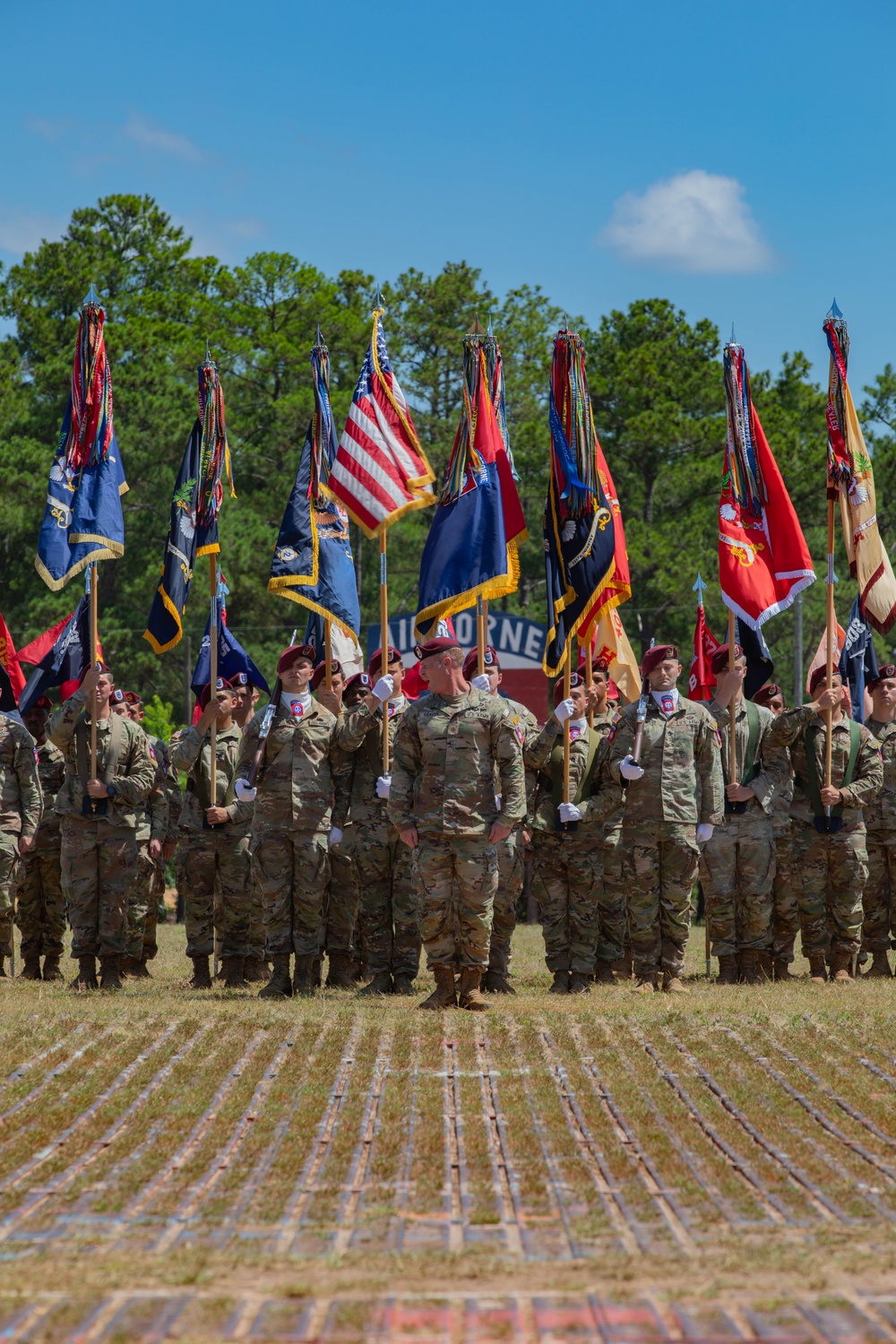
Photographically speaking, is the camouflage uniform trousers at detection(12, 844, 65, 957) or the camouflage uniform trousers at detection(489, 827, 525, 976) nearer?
the camouflage uniform trousers at detection(489, 827, 525, 976)

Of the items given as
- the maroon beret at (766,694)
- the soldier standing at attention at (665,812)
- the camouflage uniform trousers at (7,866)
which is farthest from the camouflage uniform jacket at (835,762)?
the camouflage uniform trousers at (7,866)

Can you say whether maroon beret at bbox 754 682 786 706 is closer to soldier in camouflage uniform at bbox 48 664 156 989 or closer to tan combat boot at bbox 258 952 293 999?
tan combat boot at bbox 258 952 293 999

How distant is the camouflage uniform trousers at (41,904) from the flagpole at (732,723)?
17.1 feet

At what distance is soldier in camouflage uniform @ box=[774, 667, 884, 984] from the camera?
11.2 metres

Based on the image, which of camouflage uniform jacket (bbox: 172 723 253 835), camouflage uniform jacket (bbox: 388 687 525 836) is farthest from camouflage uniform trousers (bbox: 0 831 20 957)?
camouflage uniform jacket (bbox: 388 687 525 836)

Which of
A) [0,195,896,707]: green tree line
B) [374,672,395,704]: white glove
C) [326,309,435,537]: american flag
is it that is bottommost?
[374,672,395,704]: white glove

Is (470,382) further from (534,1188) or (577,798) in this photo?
(534,1188)

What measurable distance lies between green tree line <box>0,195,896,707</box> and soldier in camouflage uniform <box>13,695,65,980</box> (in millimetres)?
17962

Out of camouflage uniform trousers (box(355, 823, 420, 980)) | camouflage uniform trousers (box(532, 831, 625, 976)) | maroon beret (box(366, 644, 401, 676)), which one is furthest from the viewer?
maroon beret (box(366, 644, 401, 676))

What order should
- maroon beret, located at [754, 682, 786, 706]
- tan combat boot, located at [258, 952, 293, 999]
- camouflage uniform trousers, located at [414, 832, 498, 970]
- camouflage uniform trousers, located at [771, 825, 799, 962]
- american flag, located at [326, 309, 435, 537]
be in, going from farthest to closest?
maroon beret, located at [754, 682, 786, 706] < camouflage uniform trousers, located at [771, 825, 799, 962] < american flag, located at [326, 309, 435, 537] < tan combat boot, located at [258, 952, 293, 999] < camouflage uniform trousers, located at [414, 832, 498, 970]

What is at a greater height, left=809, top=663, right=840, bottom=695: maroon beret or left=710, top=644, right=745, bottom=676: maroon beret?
left=710, top=644, right=745, bottom=676: maroon beret

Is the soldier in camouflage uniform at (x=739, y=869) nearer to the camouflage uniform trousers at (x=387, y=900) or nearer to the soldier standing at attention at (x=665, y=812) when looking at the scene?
the soldier standing at attention at (x=665, y=812)

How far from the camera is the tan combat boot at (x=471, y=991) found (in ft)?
31.1

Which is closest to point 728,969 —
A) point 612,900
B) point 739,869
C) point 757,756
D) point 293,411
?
point 739,869
